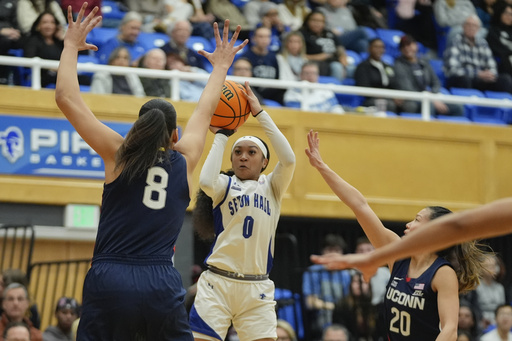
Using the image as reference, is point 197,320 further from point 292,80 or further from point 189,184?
point 292,80

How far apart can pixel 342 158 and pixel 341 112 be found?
2.08 feet

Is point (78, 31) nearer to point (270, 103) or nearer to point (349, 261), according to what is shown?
point (349, 261)

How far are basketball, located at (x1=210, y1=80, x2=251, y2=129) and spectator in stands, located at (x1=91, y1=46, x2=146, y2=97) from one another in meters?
4.81

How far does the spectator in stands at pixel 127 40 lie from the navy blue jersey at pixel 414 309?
7.50 meters

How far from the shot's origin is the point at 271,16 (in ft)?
46.6

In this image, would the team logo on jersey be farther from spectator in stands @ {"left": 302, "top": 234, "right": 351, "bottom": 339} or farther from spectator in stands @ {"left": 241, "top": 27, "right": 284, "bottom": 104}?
spectator in stands @ {"left": 302, "top": 234, "right": 351, "bottom": 339}

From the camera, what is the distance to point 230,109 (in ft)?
21.9

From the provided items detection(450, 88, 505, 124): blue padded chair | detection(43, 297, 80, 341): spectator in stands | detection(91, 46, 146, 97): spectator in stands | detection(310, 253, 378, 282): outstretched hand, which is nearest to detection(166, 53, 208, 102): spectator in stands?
detection(91, 46, 146, 97): spectator in stands

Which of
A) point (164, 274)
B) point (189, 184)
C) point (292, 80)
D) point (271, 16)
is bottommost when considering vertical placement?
point (164, 274)

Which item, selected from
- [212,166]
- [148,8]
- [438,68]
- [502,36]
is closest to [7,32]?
[148,8]

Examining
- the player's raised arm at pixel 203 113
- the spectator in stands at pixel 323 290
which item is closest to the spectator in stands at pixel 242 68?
the spectator in stands at pixel 323 290

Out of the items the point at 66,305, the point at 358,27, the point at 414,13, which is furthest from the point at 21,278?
→ the point at 414,13

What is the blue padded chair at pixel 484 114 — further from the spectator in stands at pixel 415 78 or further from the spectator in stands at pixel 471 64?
the spectator in stands at pixel 471 64

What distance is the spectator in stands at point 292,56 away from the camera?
1321 cm
